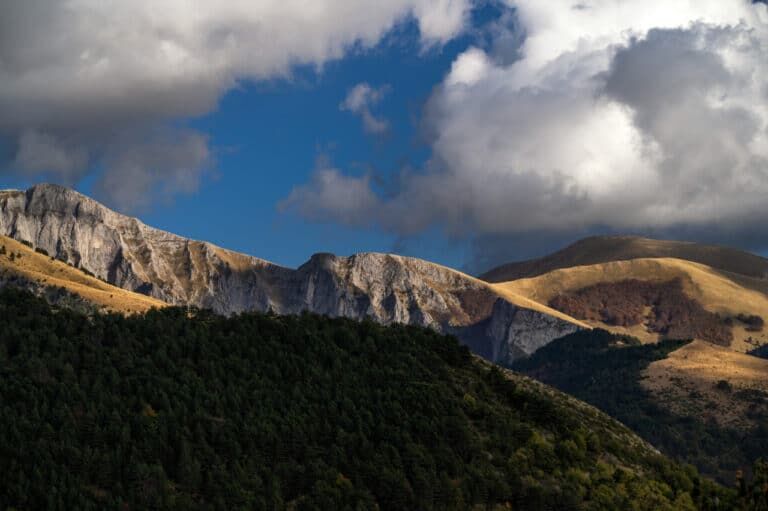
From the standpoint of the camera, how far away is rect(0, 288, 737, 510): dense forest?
148875mm

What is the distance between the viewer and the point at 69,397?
172 m

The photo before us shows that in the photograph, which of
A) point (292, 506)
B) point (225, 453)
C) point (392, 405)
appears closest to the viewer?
point (292, 506)

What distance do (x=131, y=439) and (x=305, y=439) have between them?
103ft

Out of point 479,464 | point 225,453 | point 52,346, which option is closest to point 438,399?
point 479,464

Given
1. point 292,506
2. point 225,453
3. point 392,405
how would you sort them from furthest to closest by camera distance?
1. point 392,405
2. point 225,453
3. point 292,506

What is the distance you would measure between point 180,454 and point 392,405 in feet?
156

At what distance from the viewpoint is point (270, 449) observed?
170 metres

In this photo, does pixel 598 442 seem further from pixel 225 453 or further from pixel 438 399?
pixel 225 453

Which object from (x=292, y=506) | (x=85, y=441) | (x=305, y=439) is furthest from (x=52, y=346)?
(x=292, y=506)

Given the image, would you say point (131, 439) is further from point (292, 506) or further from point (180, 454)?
point (292, 506)

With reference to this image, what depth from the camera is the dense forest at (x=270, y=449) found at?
148875mm

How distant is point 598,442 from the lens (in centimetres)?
19575

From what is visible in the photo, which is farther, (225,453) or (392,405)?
(392,405)

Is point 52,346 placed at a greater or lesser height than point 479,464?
greater
